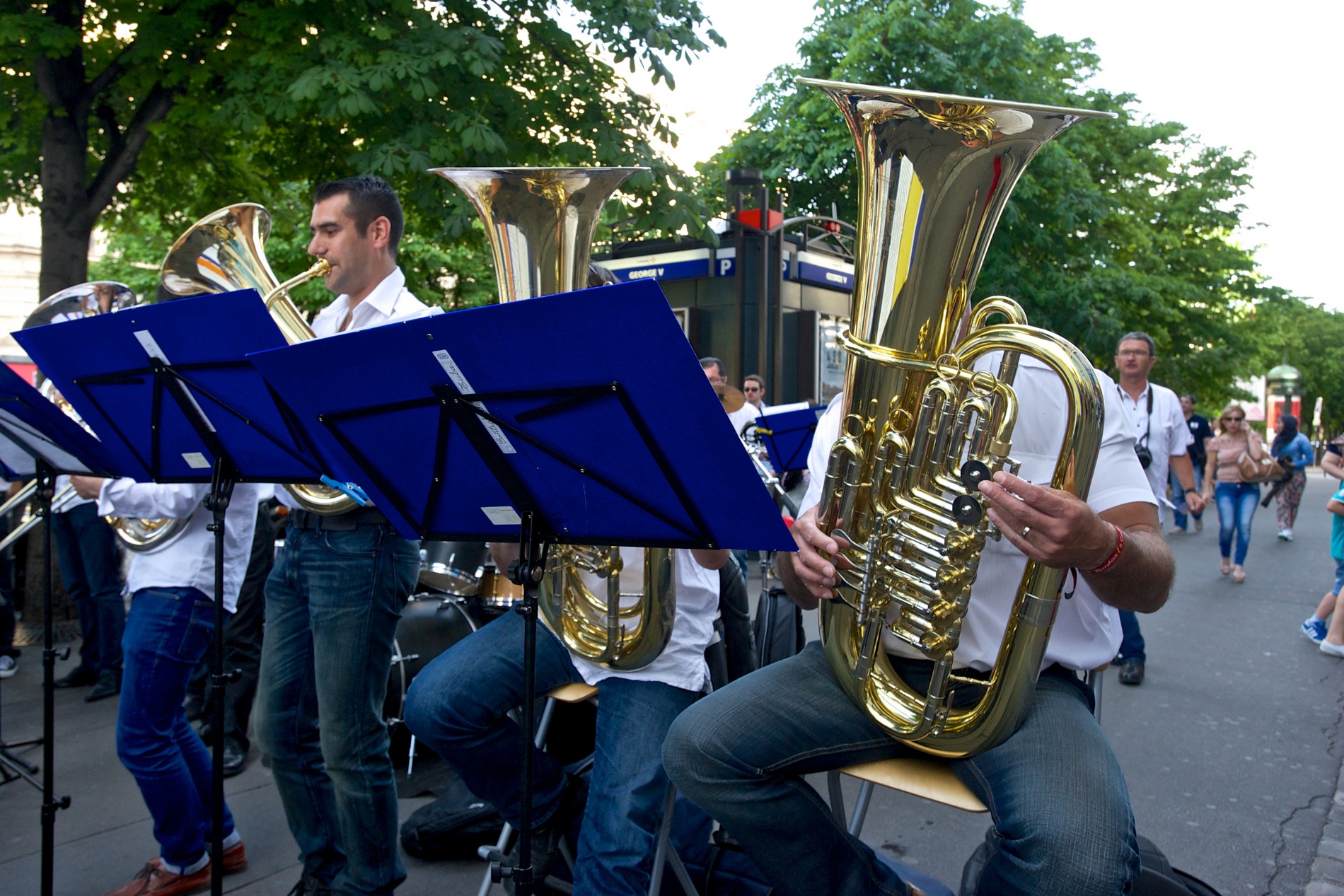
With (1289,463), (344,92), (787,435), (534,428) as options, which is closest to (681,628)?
(534,428)

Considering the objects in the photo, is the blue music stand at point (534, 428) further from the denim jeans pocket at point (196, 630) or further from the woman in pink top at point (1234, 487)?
the woman in pink top at point (1234, 487)

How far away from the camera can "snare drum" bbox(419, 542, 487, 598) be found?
4570 millimetres

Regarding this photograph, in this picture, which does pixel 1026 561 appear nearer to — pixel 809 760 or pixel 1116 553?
pixel 1116 553

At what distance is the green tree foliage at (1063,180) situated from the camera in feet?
49.3

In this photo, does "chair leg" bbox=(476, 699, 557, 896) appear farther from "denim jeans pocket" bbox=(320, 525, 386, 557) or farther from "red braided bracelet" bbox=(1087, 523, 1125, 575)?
"red braided bracelet" bbox=(1087, 523, 1125, 575)

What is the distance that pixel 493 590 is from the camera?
4.71 metres

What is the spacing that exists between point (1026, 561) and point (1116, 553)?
26 cm

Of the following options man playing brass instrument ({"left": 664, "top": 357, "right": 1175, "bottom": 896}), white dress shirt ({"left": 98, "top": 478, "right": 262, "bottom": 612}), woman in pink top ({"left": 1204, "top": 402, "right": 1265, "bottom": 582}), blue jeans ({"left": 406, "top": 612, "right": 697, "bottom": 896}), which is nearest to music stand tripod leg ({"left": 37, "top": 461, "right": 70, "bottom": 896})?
white dress shirt ({"left": 98, "top": 478, "right": 262, "bottom": 612})

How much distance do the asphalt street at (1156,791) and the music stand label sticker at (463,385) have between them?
2.07 meters

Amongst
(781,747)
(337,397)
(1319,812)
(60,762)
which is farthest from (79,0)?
(1319,812)

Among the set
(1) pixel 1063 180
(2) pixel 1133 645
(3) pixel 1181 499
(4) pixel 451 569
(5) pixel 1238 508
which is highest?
(1) pixel 1063 180

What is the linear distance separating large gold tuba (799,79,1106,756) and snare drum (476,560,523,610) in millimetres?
2663

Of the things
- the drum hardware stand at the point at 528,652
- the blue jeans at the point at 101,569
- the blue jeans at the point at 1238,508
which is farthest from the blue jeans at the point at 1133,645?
the blue jeans at the point at 101,569

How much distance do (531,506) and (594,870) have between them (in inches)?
39.5
